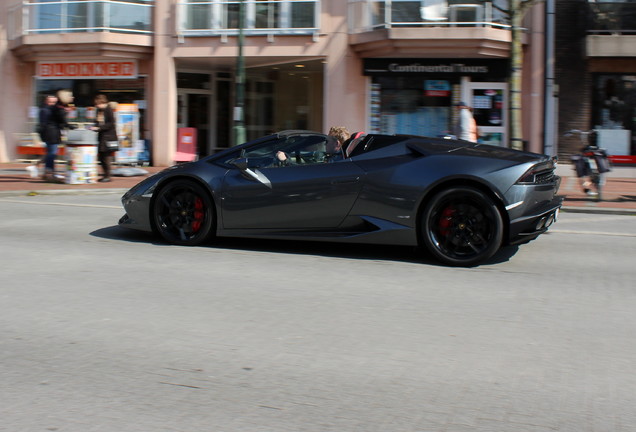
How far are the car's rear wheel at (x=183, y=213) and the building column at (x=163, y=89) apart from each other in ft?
49.4

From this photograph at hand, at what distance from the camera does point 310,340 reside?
4.62m

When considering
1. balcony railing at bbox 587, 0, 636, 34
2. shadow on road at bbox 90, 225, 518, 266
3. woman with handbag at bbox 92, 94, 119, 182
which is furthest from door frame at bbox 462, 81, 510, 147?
shadow on road at bbox 90, 225, 518, 266

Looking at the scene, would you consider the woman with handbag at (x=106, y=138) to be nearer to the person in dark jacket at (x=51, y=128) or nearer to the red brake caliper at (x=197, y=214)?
the person in dark jacket at (x=51, y=128)

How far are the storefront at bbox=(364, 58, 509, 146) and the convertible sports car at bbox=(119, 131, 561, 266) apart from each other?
44.7 feet

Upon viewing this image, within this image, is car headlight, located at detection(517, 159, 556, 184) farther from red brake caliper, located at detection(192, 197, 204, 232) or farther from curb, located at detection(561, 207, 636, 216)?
curb, located at detection(561, 207, 636, 216)

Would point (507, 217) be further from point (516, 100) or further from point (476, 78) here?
point (476, 78)

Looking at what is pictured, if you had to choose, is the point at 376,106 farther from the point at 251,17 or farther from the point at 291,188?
the point at 291,188

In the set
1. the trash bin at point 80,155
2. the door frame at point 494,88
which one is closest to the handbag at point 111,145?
the trash bin at point 80,155

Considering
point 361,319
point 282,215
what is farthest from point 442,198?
point 361,319

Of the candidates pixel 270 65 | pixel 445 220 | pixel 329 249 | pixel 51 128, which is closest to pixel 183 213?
pixel 329 249

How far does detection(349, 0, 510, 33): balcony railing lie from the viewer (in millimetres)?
20141

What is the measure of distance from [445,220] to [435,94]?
14.8 m

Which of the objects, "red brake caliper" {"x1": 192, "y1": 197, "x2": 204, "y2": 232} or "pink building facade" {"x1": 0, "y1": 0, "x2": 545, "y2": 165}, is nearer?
"red brake caliper" {"x1": 192, "y1": 197, "x2": 204, "y2": 232}

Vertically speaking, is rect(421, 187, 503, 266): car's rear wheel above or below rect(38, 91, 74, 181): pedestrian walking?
below
